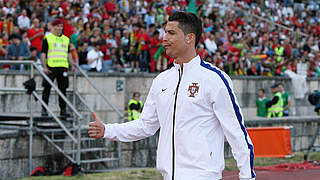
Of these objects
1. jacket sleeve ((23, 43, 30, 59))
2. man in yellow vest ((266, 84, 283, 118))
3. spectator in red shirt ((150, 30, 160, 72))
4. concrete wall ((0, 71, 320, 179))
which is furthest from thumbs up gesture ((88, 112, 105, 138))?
man in yellow vest ((266, 84, 283, 118))

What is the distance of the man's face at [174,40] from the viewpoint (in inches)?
195

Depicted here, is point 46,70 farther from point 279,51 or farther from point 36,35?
point 279,51

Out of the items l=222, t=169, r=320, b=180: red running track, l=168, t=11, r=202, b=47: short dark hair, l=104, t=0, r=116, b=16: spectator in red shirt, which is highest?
l=104, t=0, r=116, b=16: spectator in red shirt

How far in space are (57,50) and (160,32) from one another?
7205 millimetres

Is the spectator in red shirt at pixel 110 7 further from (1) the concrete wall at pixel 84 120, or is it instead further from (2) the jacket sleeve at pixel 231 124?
(2) the jacket sleeve at pixel 231 124

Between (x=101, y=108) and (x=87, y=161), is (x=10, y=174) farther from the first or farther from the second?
(x=101, y=108)

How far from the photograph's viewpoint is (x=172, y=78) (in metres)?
5.03

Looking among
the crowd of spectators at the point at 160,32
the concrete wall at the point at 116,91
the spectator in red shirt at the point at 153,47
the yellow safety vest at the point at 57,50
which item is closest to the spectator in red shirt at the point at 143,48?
the crowd of spectators at the point at 160,32

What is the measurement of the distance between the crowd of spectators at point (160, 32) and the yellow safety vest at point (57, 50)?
2.25 m

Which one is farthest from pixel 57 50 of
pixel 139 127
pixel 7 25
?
pixel 139 127

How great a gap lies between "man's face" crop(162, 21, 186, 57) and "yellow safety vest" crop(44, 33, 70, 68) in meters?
8.27

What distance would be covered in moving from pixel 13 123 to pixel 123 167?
2.46 meters

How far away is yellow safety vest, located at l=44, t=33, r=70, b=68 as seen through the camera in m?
13.0

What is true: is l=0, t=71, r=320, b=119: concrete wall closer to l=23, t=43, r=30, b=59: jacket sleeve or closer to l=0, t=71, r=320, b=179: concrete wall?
l=0, t=71, r=320, b=179: concrete wall
